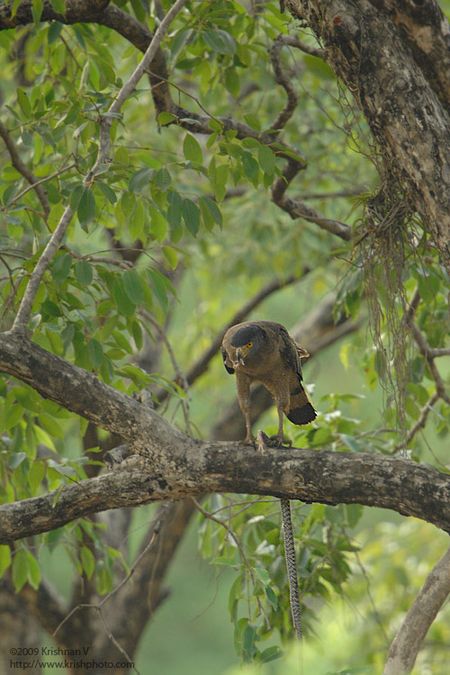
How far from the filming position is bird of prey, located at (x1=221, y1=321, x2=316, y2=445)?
3.47m

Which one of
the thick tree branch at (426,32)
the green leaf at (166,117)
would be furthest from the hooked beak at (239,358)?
the thick tree branch at (426,32)

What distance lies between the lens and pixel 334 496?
9.08 ft

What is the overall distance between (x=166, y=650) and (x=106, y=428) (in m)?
9.61

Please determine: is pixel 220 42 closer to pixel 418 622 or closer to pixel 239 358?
pixel 239 358

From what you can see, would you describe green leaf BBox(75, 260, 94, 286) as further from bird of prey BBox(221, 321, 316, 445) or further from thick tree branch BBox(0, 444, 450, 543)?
bird of prey BBox(221, 321, 316, 445)

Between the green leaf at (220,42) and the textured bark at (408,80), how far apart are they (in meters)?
0.76

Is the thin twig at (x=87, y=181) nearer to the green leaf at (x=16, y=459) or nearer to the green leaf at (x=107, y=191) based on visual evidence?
the green leaf at (x=107, y=191)

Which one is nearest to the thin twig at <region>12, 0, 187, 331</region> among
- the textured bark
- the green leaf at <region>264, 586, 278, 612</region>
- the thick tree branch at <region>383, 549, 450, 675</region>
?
the textured bark

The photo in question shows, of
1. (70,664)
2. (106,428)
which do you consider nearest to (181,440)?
(106,428)

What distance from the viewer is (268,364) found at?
11.6ft

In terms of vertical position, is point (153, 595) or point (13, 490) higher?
point (13, 490)

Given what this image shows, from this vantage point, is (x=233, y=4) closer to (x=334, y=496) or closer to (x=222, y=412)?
(x=334, y=496)

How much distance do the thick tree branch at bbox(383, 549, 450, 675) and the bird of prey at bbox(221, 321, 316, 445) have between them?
0.71 meters

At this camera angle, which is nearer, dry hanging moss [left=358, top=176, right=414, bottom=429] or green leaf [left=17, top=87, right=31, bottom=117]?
dry hanging moss [left=358, top=176, right=414, bottom=429]
